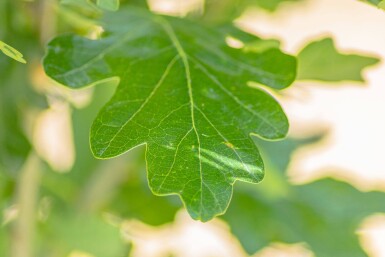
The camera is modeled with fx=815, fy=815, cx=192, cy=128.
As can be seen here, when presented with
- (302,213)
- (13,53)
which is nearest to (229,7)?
(302,213)

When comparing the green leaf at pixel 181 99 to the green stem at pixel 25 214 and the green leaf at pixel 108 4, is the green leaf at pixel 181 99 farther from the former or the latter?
the green stem at pixel 25 214

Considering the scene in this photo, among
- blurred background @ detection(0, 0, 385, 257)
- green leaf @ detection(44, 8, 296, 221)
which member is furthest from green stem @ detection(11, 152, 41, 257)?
green leaf @ detection(44, 8, 296, 221)

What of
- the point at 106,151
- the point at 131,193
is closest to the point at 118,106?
the point at 106,151

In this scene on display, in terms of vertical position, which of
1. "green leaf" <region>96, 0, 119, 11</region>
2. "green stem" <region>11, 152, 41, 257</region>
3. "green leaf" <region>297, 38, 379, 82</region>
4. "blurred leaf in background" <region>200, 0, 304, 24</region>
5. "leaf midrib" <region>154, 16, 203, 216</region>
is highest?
"green leaf" <region>96, 0, 119, 11</region>

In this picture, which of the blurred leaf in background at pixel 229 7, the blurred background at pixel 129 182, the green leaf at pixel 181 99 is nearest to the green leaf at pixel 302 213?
the blurred background at pixel 129 182

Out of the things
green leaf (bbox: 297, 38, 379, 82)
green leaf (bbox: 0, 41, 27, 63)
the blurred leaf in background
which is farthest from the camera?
the blurred leaf in background

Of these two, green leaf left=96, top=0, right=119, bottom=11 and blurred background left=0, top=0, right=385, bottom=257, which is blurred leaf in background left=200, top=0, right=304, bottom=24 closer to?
blurred background left=0, top=0, right=385, bottom=257
